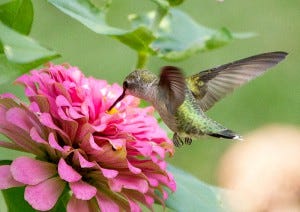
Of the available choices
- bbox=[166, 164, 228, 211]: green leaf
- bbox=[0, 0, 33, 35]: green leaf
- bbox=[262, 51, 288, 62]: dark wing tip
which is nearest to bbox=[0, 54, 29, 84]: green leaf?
bbox=[0, 0, 33, 35]: green leaf

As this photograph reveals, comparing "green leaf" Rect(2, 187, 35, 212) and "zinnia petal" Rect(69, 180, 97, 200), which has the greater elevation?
"zinnia petal" Rect(69, 180, 97, 200)

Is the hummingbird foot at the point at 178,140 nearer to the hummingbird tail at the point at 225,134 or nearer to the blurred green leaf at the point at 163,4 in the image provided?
the hummingbird tail at the point at 225,134

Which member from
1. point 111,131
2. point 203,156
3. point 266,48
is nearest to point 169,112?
point 111,131

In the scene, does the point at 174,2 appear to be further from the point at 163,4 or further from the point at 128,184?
the point at 128,184

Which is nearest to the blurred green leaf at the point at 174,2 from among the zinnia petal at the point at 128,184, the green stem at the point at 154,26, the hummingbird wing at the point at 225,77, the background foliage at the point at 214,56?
the green stem at the point at 154,26

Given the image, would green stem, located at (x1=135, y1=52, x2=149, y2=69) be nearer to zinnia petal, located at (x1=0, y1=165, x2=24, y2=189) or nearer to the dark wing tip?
the dark wing tip
